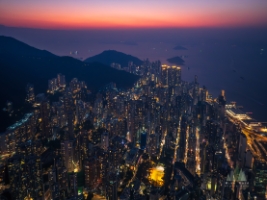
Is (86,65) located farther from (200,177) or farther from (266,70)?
(200,177)

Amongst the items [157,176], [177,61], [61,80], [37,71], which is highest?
[177,61]

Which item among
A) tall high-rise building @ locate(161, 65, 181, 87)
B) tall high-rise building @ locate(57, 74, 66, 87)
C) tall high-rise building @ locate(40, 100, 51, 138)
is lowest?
tall high-rise building @ locate(40, 100, 51, 138)

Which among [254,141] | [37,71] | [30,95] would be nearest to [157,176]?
[254,141]

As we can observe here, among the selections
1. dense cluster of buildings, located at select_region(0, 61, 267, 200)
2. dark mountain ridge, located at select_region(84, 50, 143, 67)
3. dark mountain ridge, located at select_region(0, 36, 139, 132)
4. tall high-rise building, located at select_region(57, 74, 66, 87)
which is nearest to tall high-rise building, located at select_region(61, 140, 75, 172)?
dense cluster of buildings, located at select_region(0, 61, 267, 200)

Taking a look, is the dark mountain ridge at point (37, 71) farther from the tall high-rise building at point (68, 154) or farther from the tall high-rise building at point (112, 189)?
the tall high-rise building at point (112, 189)

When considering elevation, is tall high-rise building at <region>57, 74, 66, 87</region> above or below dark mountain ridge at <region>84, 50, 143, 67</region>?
below

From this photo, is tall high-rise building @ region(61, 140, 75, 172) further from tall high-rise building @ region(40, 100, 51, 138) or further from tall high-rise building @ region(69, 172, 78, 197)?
tall high-rise building @ region(40, 100, 51, 138)

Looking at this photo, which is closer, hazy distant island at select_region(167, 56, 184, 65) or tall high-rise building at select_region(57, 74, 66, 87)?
tall high-rise building at select_region(57, 74, 66, 87)

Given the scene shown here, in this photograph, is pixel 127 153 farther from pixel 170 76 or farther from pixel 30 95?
pixel 170 76
